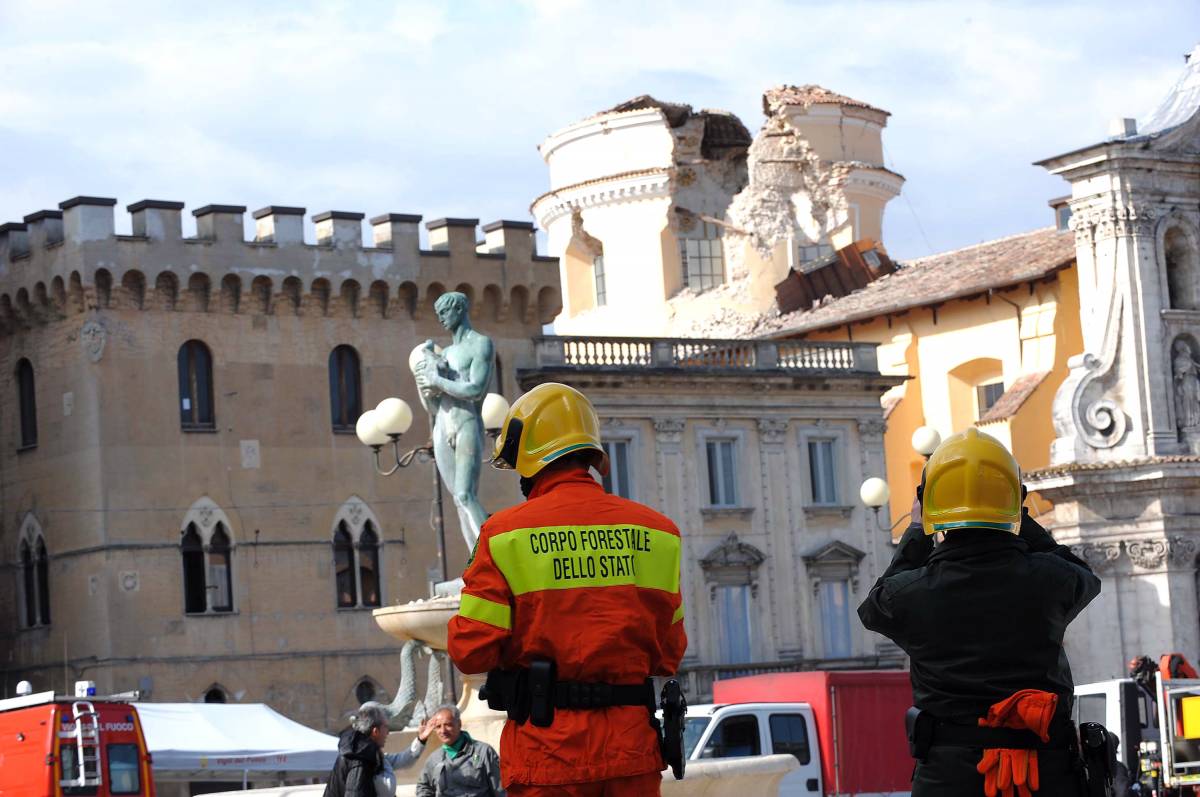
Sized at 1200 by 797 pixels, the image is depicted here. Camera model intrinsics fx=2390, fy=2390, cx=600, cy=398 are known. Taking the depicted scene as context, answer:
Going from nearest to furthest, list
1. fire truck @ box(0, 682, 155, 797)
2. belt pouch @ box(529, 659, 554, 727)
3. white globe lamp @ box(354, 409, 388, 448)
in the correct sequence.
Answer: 1. belt pouch @ box(529, 659, 554, 727)
2. white globe lamp @ box(354, 409, 388, 448)
3. fire truck @ box(0, 682, 155, 797)

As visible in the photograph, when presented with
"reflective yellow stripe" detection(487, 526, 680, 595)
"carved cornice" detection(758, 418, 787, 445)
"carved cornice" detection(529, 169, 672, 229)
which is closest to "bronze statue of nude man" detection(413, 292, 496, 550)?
"reflective yellow stripe" detection(487, 526, 680, 595)

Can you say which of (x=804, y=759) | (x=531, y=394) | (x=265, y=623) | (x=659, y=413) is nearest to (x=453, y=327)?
(x=804, y=759)

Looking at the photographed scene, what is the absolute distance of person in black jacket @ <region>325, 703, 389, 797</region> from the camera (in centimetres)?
1202

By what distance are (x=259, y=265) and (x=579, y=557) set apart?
36366 mm

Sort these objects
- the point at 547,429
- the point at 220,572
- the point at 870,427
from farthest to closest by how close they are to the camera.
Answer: the point at 870,427
the point at 220,572
the point at 547,429

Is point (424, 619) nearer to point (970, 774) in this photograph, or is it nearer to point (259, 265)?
point (970, 774)

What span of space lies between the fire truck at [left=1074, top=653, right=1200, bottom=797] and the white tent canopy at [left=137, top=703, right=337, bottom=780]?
Result: 10.9 m

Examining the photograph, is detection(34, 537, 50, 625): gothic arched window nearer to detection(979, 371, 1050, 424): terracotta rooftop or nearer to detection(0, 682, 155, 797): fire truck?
detection(0, 682, 155, 797): fire truck

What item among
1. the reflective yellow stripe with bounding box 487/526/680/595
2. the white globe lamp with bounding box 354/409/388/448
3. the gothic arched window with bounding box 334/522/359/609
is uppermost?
the white globe lamp with bounding box 354/409/388/448

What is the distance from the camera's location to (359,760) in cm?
1204

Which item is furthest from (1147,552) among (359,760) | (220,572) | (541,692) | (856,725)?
(541,692)

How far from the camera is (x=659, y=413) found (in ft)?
158

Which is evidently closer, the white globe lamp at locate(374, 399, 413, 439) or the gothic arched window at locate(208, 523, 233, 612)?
the white globe lamp at locate(374, 399, 413, 439)

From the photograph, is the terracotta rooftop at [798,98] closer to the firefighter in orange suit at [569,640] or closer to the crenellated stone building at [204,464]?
the crenellated stone building at [204,464]
